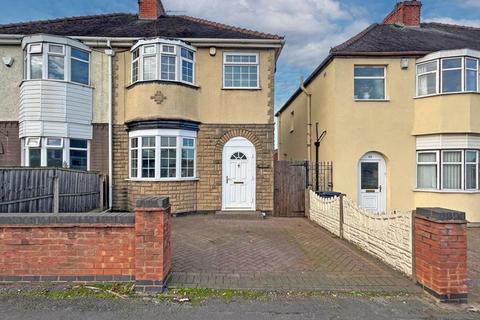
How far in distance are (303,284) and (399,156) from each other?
8501 millimetres

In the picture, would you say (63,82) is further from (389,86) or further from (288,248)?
(389,86)

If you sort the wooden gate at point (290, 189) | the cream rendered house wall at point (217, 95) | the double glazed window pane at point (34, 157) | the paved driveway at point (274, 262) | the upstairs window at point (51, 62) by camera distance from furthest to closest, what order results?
the cream rendered house wall at point (217, 95), the wooden gate at point (290, 189), the double glazed window pane at point (34, 157), the upstairs window at point (51, 62), the paved driveway at point (274, 262)

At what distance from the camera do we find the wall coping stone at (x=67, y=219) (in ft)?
14.2

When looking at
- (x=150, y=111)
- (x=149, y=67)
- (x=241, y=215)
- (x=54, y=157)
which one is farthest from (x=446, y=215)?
(x=54, y=157)

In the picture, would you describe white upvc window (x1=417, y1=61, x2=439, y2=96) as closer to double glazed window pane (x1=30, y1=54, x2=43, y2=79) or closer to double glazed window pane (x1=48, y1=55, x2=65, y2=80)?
double glazed window pane (x1=48, y1=55, x2=65, y2=80)

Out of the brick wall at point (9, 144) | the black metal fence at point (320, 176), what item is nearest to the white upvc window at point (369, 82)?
the black metal fence at point (320, 176)

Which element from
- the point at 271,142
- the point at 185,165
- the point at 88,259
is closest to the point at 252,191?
the point at 271,142

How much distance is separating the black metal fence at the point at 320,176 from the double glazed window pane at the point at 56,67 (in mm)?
9596

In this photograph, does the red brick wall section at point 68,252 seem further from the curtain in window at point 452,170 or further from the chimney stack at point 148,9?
the chimney stack at point 148,9

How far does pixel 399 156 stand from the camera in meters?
11.1

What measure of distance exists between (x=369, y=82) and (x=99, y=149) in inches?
415

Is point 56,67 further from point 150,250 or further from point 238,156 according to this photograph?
point 150,250

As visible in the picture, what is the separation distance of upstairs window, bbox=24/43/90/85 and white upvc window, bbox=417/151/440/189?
13131 mm

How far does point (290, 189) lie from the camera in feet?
36.2
